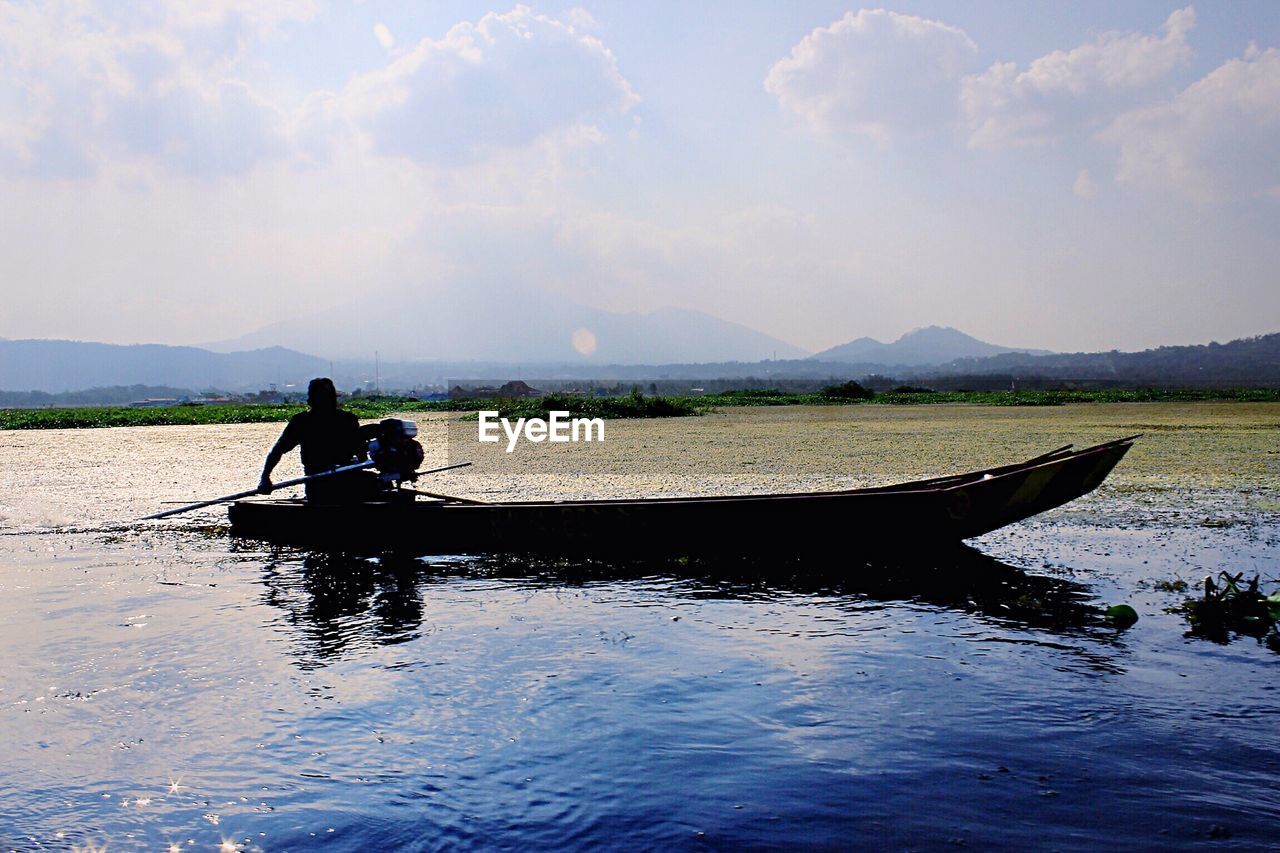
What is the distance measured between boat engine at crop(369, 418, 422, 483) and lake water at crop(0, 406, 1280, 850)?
1.13 metres

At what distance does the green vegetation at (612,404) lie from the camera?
137 ft

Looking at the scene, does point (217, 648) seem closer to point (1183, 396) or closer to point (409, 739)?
point (409, 739)

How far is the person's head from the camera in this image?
1130 centimetres

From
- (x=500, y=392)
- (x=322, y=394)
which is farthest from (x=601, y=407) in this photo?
(x=322, y=394)

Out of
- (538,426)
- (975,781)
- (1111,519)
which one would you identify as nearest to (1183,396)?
(538,426)

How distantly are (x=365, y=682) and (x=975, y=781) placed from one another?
3.60 metres

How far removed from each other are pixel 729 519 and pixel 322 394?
467 centimetres

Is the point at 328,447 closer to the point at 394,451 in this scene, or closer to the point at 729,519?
the point at 394,451

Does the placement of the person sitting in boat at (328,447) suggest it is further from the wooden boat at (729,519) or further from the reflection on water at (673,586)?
the reflection on water at (673,586)

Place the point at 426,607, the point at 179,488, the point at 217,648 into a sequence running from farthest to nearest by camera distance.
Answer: the point at 179,488
the point at 426,607
the point at 217,648

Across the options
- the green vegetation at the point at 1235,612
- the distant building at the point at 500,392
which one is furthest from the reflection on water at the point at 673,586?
the distant building at the point at 500,392

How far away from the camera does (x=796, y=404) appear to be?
56062 millimetres

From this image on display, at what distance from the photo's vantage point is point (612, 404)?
41.8 meters

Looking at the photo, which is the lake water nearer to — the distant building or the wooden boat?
the wooden boat
